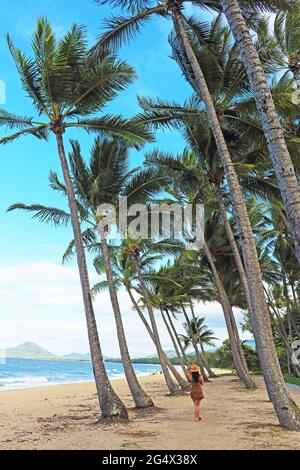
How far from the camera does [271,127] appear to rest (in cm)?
666

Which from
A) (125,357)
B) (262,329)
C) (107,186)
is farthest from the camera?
(107,186)

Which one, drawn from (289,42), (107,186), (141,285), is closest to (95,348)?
(107,186)

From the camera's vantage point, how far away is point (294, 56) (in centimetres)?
1359

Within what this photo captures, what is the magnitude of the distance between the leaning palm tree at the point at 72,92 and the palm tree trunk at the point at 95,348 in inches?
0.9

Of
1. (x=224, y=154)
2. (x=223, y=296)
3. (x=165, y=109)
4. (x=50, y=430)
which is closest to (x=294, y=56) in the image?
(x=165, y=109)

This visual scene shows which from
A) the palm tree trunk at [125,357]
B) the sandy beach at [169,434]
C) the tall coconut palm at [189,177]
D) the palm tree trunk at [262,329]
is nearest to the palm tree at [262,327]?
the palm tree trunk at [262,329]

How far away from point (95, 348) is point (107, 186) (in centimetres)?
552

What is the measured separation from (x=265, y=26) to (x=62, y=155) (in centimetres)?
773

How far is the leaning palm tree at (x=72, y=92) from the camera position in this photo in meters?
10.2

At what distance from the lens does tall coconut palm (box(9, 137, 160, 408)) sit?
11.7 meters

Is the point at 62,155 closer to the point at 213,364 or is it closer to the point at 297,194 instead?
the point at 297,194

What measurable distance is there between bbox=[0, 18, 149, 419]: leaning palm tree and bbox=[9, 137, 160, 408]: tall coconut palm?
1329mm

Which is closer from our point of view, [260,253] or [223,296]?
[223,296]

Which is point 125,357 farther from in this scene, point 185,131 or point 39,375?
point 39,375
